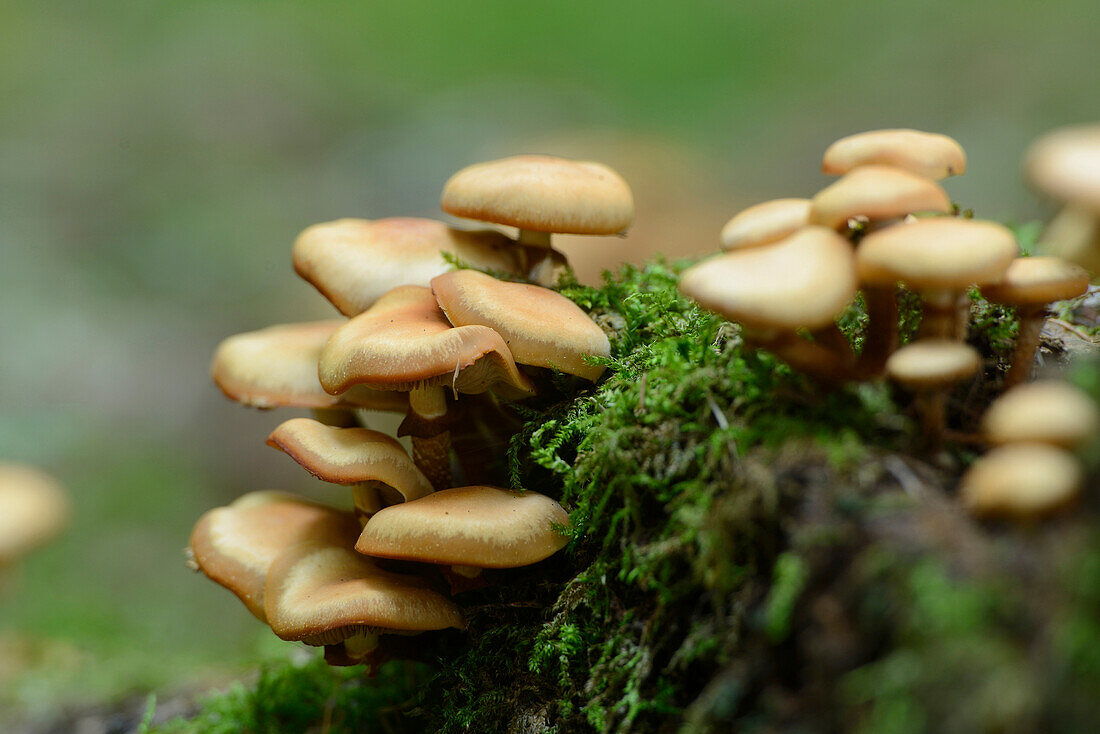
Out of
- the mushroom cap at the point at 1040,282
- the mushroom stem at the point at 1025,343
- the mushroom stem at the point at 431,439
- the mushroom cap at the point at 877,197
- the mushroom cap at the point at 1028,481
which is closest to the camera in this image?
the mushroom cap at the point at 1028,481

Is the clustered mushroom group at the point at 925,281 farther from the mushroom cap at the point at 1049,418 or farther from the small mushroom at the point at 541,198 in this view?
the small mushroom at the point at 541,198

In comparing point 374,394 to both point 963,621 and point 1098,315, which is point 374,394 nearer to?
point 963,621

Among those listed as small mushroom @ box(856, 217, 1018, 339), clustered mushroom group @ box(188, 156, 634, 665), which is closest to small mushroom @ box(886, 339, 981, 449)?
small mushroom @ box(856, 217, 1018, 339)

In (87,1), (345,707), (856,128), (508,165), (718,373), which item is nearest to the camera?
(718,373)

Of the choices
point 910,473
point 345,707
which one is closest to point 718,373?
point 910,473

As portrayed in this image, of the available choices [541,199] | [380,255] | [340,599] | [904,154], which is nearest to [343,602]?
[340,599]

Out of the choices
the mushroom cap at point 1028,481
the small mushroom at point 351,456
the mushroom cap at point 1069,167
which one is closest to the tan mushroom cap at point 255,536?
the small mushroom at point 351,456
